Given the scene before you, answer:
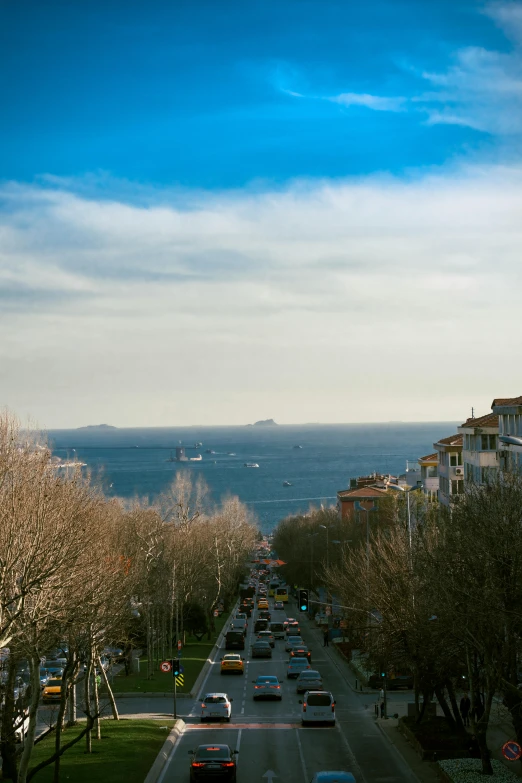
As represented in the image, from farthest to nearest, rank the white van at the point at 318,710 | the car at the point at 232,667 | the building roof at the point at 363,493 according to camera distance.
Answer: the building roof at the point at 363,493, the car at the point at 232,667, the white van at the point at 318,710

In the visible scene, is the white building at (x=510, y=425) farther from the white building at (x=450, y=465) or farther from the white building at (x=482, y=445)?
the white building at (x=450, y=465)

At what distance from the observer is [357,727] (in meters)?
38.2

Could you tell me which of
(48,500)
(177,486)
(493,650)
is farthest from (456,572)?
(177,486)

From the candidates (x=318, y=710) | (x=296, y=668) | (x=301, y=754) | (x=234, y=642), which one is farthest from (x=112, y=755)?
(x=234, y=642)

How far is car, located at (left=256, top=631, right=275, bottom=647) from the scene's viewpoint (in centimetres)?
6756

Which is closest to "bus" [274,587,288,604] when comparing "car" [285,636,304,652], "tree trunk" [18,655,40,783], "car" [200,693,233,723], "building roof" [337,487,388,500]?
"building roof" [337,487,388,500]

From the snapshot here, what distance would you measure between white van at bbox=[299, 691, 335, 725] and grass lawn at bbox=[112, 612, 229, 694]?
11522 mm

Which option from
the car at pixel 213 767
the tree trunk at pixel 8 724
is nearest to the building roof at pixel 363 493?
the car at pixel 213 767

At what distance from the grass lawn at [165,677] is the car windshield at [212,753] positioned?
20.1 m

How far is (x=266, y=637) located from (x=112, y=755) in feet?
126

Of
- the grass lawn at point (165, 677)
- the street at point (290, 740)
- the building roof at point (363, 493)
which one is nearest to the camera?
the street at point (290, 740)

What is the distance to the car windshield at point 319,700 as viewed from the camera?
37656mm

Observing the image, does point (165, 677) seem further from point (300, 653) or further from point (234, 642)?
point (234, 642)

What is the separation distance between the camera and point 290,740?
3481 centimetres
